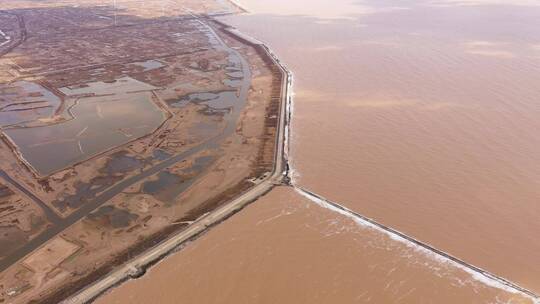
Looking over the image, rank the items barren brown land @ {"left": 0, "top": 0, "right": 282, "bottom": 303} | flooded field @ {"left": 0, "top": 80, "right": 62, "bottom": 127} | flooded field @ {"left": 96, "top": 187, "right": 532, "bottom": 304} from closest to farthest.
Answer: flooded field @ {"left": 96, "top": 187, "right": 532, "bottom": 304}, barren brown land @ {"left": 0, "top": 0, "right": 282, "bottom": 303}, flooded field @ {"left": 0, "top": 80, "right": 62, "bottom": 127}

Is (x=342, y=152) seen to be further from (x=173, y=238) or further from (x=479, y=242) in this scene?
(x=173, y=238)

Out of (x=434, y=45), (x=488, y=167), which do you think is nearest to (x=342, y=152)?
(x=488, y=167)

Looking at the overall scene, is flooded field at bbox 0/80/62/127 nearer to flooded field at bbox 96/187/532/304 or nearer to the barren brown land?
the barren brown land

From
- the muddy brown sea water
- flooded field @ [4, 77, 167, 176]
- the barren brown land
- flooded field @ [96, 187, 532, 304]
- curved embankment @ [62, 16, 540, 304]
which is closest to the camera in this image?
flooded field @ [96, 187, 532, 304]

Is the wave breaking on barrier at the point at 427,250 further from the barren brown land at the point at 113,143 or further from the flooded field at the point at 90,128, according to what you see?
the flooded field at the point at 90,128

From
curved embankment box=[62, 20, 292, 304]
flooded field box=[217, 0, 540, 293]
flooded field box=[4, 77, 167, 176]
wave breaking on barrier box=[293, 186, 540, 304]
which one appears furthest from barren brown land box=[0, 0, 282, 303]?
flooded field box=[217, 0, 540, 293]

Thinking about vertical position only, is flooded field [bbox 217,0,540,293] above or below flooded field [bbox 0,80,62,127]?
above
